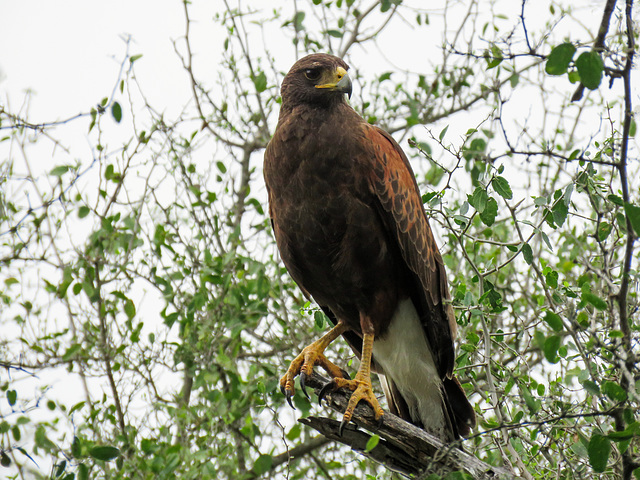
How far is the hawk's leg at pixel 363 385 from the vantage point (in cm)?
360

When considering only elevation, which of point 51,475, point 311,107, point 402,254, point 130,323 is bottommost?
point 51,475

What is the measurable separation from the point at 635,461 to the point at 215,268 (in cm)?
311

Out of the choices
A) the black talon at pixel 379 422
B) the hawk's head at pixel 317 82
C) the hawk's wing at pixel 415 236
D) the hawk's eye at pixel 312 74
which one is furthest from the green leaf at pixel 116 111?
the black talon at pixel 379 422

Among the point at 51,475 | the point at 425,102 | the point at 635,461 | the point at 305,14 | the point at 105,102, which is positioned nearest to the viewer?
the point at 635,461

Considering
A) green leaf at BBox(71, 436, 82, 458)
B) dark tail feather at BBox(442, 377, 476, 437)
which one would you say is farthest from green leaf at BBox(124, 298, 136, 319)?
dark tail feather at BBox(442, 377, 476, 437)

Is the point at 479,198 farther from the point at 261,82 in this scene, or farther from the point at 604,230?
the point at 261,82

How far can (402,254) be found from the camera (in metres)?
3.91

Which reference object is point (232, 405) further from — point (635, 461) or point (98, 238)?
point (635, 461)

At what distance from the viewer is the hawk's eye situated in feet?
13.4

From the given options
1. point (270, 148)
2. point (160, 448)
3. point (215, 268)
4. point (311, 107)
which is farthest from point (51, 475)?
point (311, 107)

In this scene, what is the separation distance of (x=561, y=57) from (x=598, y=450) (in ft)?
4.65

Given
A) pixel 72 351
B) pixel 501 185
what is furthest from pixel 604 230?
pixel 72 351

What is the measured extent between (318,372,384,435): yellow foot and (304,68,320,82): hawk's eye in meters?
1.79

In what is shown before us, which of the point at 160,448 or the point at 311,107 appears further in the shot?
the point at 160,448
